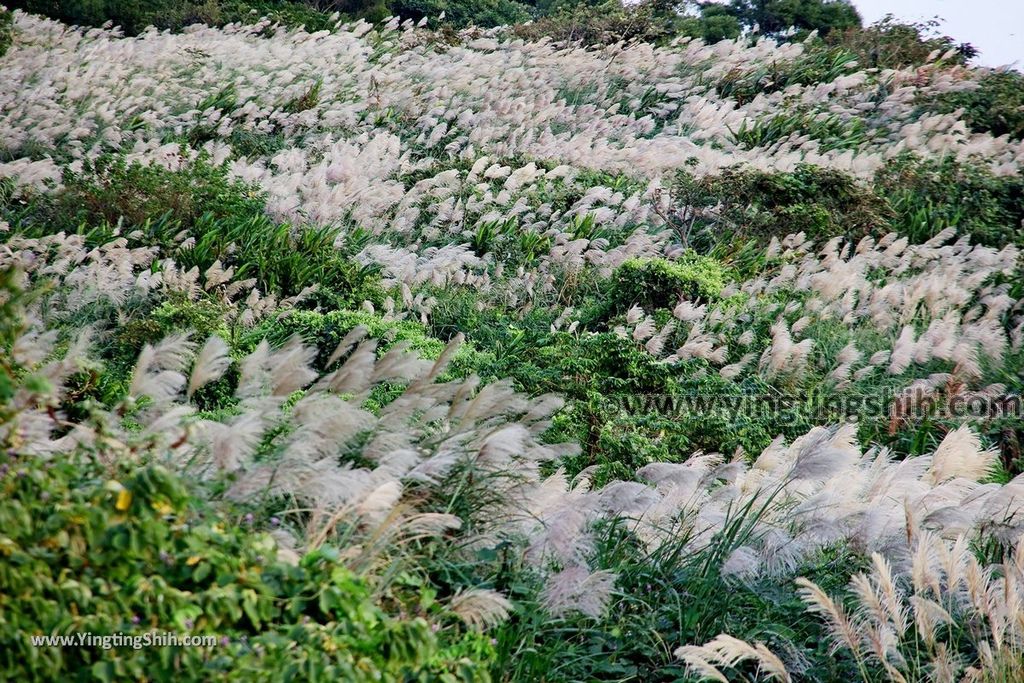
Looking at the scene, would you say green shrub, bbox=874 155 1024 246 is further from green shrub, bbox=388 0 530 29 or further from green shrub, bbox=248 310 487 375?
green shrub, bbox=388 0 530 29

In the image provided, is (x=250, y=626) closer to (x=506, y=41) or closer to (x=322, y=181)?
(x=322, y=181)

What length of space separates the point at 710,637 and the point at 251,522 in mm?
1829

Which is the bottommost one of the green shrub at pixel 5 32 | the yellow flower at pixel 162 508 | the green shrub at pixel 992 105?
the green shrub at pixel 992 105

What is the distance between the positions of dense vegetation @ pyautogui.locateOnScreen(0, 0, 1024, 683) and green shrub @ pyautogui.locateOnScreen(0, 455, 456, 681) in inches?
0.4

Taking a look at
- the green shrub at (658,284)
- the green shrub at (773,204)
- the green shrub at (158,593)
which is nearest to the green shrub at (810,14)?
the green shrub at (773,204)

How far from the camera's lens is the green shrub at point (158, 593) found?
2.43m

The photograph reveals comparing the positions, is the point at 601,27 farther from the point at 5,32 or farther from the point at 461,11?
the point at 5,32

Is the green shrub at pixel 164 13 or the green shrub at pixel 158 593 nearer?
the green shrub at pixel 158 593

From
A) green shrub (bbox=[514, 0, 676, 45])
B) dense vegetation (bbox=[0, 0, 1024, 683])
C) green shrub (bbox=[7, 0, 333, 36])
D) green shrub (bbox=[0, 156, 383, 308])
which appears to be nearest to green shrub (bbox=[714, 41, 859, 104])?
dense vegetation (bbox=[0, 0, 1024, 683])

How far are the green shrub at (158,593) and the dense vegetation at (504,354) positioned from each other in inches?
0.4

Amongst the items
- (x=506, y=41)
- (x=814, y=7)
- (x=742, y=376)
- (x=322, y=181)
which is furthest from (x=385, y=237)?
(x=814, y=7)

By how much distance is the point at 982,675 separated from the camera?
135 inches

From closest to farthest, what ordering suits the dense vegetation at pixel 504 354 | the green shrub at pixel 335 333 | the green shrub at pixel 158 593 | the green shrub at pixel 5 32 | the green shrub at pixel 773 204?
the green shrub at pixel 158 593 → the dense vegetation at pixel 504 354 → the green shrub at pixel 335 333 → the green shrub at pixel 773 204 → the green shrub at pixel 5 32

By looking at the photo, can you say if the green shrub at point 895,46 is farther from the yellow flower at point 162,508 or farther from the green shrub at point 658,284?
the yellow flower at point 162,508
